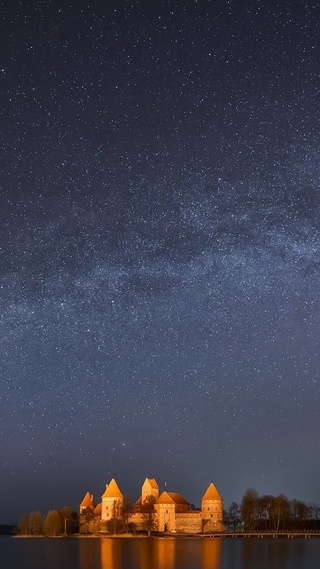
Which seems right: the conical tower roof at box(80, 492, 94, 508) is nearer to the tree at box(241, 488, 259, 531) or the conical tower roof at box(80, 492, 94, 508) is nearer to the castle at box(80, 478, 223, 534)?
the castle at box(80, 478, 223, 534)

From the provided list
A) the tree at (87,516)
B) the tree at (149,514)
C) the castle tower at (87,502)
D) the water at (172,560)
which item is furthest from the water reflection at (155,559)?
the castle tower at (87,502)

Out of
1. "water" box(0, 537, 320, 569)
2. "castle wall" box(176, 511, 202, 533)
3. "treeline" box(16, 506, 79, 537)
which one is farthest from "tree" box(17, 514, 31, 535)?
"water" box(0, 537, 320, 569)

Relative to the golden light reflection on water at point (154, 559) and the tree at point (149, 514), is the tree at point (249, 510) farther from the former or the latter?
the golden light reflection on water at point (154, 559)

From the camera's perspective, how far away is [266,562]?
49.8m

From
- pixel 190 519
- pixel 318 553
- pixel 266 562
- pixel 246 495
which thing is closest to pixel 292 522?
pixel 246 495

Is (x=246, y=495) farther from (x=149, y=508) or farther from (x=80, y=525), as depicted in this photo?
(x=80, y=525)

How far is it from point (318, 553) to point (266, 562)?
12.0m

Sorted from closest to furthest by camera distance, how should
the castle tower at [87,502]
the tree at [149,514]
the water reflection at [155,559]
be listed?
the water reflection at [155,559] < the tree at [149,514] < the castle tower at [87,502]

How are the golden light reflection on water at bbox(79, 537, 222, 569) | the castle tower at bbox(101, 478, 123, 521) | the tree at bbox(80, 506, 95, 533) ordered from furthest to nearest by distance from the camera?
1. the tree at bbox(80, 506, 95, 533)
2. the castle tower at bbox(101, 478, 123, 521)
3. the golden light reflection on water at bbox(79, 537, 222, 569)

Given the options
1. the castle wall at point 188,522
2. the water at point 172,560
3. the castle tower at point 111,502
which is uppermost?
the castle tower at point 111,502

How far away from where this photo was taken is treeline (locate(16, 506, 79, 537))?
4281 inches

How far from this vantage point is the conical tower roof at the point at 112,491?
111213 millimetres

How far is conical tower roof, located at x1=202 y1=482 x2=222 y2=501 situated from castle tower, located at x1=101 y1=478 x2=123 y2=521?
13.8m

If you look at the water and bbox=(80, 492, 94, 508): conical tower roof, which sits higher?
bbox=(80, 492, 94, 508): conical tower roof
